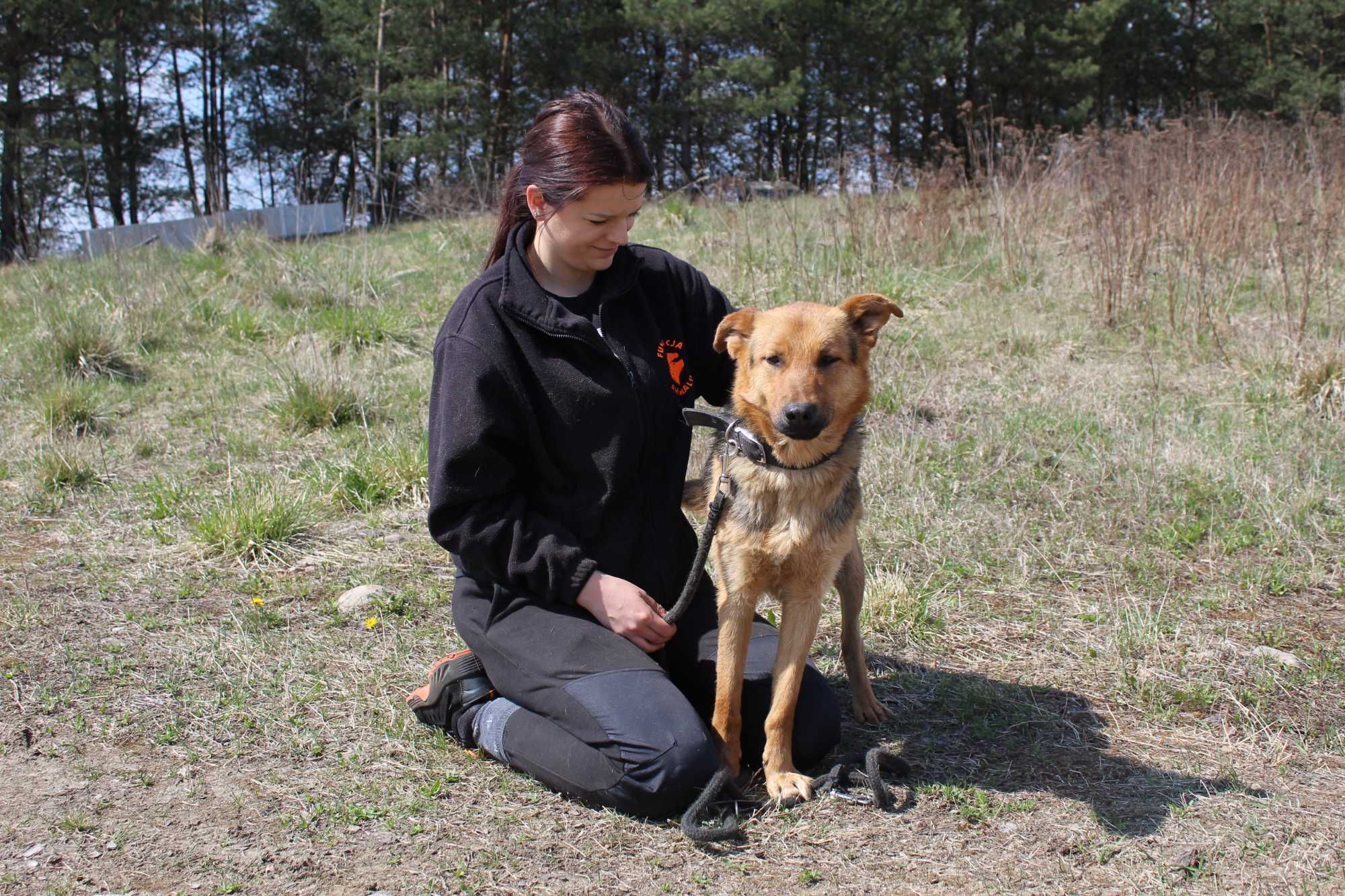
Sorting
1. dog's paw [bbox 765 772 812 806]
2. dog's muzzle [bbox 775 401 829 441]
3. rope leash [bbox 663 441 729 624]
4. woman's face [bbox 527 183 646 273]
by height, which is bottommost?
dog's paw [bbox 765 772 812 806]

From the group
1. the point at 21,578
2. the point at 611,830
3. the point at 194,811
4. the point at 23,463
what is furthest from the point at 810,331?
the point at 23,463

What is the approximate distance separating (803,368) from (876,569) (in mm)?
1584

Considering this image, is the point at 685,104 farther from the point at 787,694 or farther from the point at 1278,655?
the point at 787,694

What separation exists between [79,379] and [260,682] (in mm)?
4233

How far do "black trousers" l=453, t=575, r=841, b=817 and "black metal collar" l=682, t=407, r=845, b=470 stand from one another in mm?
583

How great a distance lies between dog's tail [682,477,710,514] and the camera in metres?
3.16

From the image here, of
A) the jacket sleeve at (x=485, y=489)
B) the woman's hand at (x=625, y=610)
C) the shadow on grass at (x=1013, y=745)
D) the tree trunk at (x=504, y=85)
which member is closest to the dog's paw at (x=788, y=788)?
the shadow on grass at (x=1013, y=745)

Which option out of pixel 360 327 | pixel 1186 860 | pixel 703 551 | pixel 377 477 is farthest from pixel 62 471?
pixel 1186 860

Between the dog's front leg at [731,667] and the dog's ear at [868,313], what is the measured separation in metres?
0.88

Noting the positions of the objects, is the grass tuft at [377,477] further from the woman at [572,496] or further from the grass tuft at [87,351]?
the grass tuft at [87,351]

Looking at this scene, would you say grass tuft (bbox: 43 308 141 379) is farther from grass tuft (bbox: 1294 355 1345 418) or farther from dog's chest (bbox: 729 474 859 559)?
grass tuft (bbox: 1294 355 1345 418)

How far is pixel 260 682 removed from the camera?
3400 millimetres

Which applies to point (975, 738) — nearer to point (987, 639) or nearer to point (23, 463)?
point (987, 639)

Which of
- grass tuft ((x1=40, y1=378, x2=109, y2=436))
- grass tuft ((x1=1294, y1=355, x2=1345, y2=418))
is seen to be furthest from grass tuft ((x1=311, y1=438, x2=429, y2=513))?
grass tuft ((x1=1294, y1=355, x2=1345, y2=418))
